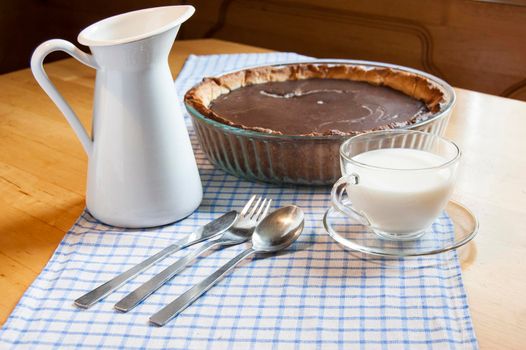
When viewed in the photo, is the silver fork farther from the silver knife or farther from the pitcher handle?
the pitcher handle

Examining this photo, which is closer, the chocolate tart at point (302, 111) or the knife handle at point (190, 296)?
the knife handle at point (190, 296)

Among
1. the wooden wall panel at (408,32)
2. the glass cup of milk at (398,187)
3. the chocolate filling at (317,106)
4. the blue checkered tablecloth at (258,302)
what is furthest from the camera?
the wooden wall panel at (408,32)

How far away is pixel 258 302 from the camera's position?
0.64m

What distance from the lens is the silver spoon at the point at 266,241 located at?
63 centimetres

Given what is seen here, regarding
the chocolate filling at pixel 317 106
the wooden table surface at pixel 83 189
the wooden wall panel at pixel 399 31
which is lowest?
the wooden wall panel at pixel 399 31

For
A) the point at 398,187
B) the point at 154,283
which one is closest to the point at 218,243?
the point at 154,283

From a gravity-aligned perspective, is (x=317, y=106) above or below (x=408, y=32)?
above

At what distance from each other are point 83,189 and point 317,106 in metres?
0.37

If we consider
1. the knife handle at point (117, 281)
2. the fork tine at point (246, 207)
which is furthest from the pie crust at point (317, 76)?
the knife handle at point (117, 281)

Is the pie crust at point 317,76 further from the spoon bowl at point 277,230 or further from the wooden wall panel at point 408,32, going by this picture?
the wooden wall panel at point 408,32

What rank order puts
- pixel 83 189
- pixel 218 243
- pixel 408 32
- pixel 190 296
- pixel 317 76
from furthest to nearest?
pixel 408 32
pixel 317 76
pixel 83 189
pixel 218 243
pixel 190 296

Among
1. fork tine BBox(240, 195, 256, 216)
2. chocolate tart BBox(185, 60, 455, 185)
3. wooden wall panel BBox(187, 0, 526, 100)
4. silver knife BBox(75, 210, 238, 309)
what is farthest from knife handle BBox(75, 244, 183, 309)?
wooden wall panel BBox(187, 0, 526, 100)

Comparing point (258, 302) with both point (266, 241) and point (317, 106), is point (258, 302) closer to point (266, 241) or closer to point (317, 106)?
point (266, 241)

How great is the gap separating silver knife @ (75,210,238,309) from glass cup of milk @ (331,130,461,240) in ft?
0.44
